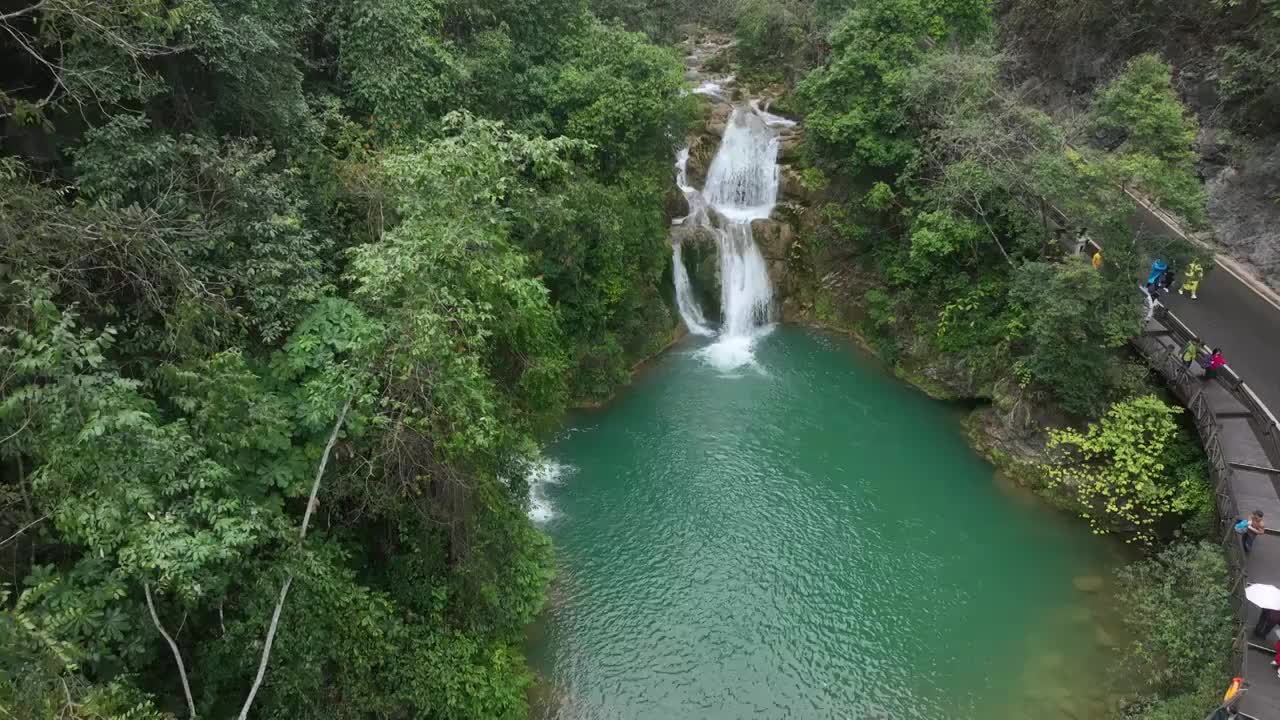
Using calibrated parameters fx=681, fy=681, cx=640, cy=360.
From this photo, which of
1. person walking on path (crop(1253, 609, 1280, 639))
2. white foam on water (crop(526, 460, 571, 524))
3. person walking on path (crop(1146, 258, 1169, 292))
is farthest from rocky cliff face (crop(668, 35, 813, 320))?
person walking on path (crop(1253, 609, 1280, 639))

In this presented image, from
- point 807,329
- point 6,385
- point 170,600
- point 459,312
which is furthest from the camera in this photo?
point 807,329

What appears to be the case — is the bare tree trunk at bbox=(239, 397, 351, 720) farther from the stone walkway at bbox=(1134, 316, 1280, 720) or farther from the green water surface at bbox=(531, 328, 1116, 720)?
the stone walkway at bbox=(1134, 316, 1280, 720)

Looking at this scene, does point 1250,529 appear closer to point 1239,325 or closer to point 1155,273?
point 1239,325

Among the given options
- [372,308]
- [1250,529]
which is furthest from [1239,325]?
[372,308]

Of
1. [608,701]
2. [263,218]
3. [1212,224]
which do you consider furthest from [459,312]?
[1212,224]

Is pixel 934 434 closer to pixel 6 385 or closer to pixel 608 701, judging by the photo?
pixel 608 701

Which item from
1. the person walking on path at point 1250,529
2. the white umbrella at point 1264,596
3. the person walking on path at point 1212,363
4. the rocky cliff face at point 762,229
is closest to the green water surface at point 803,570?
the person walking on path at point 1250,529
